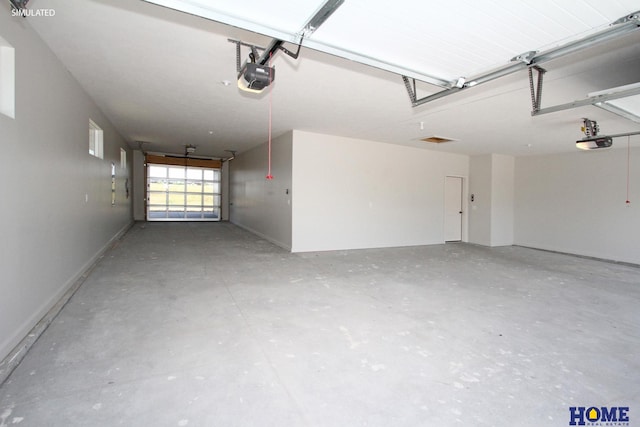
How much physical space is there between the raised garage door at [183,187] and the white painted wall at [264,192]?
5.69ft

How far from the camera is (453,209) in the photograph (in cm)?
916

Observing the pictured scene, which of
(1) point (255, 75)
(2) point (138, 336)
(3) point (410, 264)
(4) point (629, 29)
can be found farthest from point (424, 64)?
(3) point (410, 264)

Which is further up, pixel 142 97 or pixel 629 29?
pixel 142 97

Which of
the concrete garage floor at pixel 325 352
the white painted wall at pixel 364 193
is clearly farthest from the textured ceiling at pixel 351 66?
the concrete garage floor at pixel 325 352

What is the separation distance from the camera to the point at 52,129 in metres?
3.18

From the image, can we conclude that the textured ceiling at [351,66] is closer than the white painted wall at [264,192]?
→ Yes

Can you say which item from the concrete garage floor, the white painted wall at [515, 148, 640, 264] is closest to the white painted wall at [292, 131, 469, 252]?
the white painted wall at [515, 148, 640, 264]

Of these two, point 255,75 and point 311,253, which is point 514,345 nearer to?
point 255,75

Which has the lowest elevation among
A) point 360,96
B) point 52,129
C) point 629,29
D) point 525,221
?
point 525,221

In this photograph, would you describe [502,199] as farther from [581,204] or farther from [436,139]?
[436,139]

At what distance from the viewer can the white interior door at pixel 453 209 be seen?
8984 millimetres

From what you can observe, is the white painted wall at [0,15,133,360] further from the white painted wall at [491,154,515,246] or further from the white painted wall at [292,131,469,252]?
the white painted wall at [491,154,515,246]

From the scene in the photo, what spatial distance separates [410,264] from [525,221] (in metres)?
5.06

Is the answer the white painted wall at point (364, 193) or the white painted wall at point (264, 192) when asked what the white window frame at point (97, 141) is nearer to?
the white painted wall at point (264, 192)
